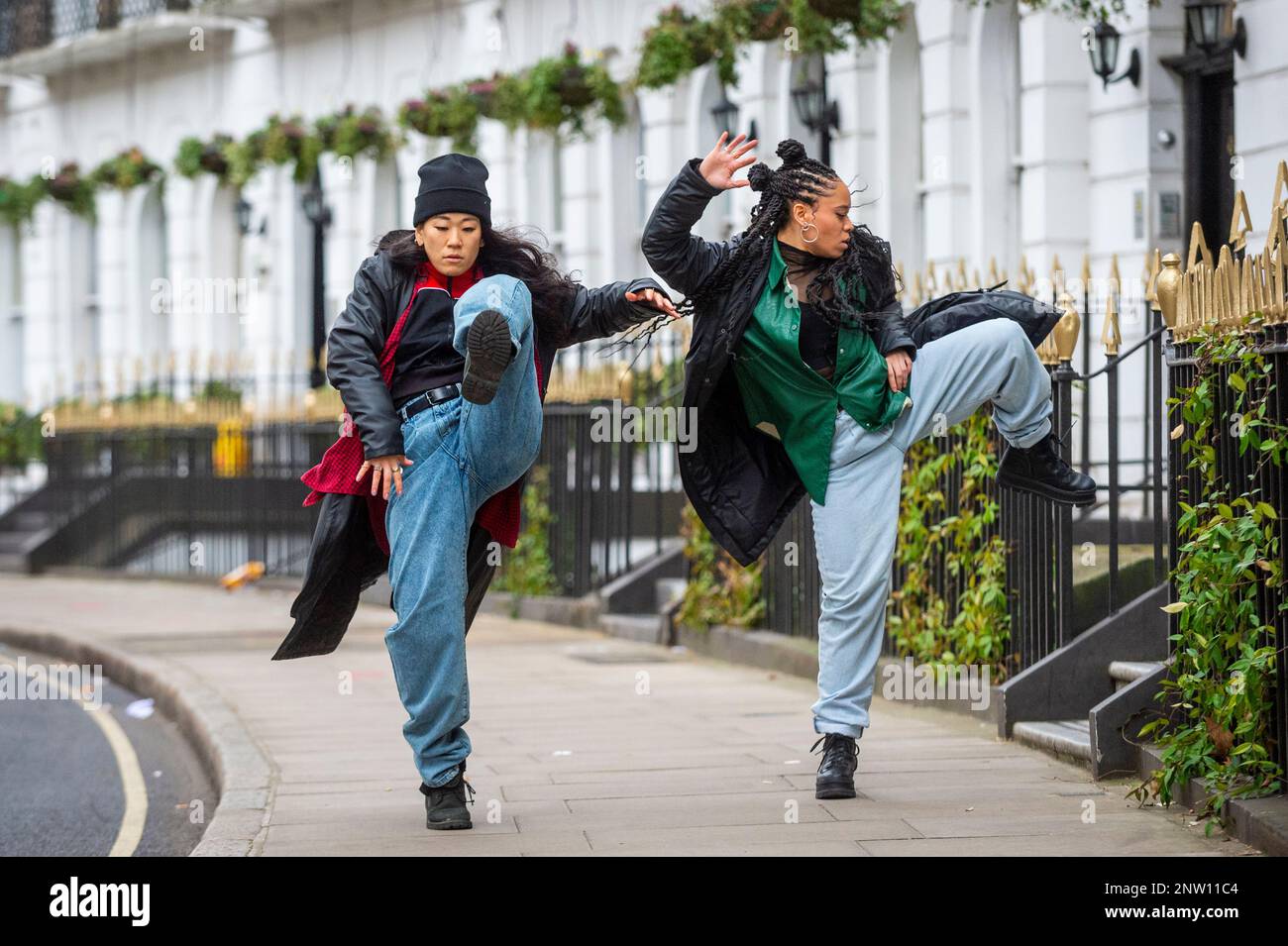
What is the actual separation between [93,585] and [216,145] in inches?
278

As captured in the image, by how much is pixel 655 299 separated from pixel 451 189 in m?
0.68

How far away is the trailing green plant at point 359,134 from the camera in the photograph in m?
23.0

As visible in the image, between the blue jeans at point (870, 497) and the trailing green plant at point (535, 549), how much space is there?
343 inches

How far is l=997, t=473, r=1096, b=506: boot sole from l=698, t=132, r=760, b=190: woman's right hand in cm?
140

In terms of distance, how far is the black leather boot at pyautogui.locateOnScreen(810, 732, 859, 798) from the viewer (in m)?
6.67

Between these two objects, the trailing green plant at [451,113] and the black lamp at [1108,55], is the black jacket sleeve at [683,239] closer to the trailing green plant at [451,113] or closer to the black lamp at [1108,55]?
the black lamp at [1108,55]

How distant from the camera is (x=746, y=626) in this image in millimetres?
11812

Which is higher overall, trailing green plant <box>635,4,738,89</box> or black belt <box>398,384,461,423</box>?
trailing green plant <box>635,4,738,89</box>

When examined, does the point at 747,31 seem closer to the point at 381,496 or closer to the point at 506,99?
the point at 506,99

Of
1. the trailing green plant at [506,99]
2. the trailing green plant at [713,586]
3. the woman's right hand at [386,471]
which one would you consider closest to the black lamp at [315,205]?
the trailing green plant at [506,99]

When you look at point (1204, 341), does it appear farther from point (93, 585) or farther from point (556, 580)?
point (93, 585)

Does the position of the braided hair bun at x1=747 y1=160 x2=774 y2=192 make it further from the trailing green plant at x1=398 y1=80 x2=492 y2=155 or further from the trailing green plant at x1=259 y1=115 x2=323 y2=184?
the trailing green plant at x1=259 y1=115 x2=323 y2=184

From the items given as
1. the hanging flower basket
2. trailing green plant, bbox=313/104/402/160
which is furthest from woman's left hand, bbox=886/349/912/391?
the hanging flower basket

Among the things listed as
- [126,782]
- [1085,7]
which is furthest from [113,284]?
[126,782]
